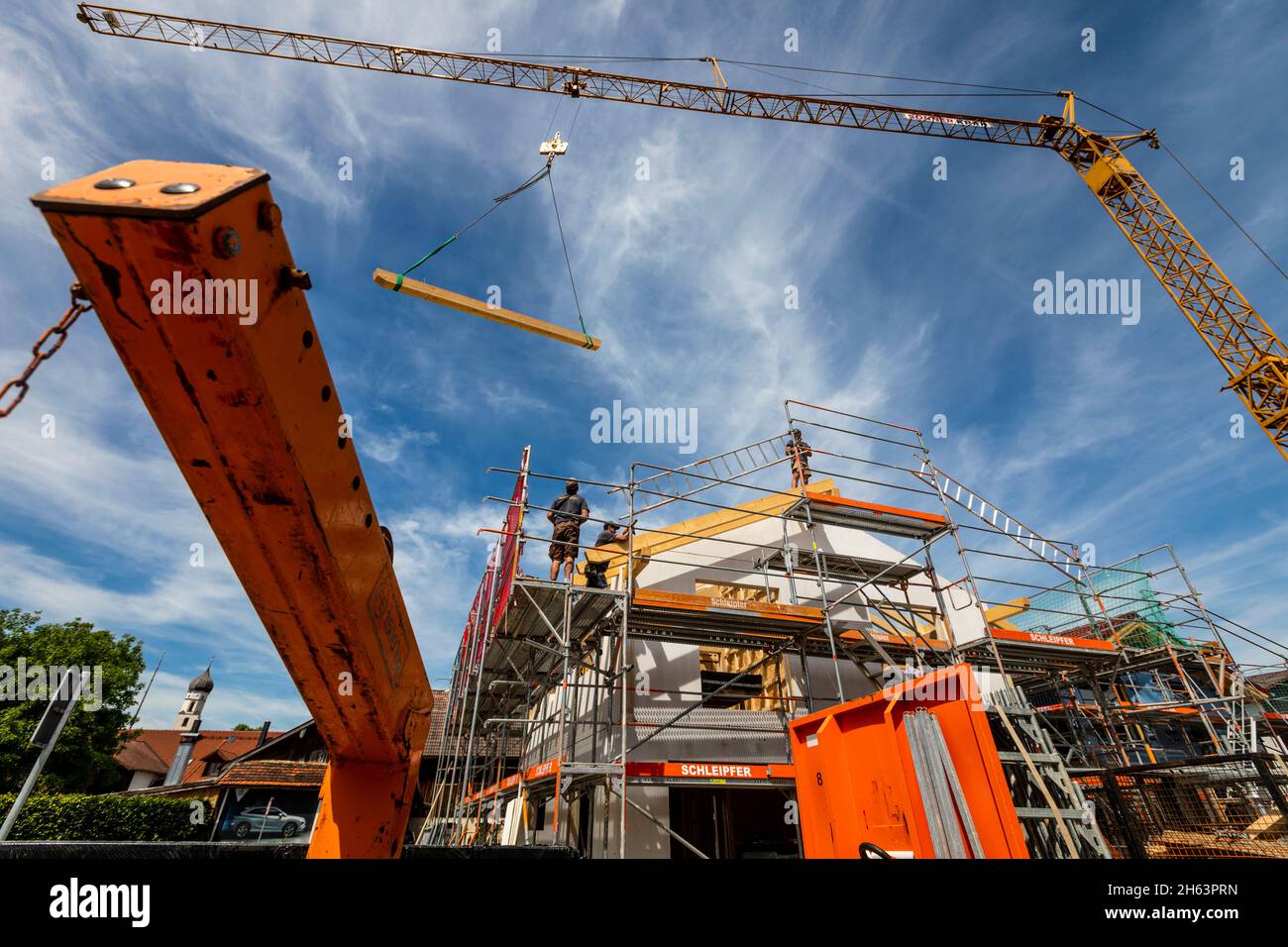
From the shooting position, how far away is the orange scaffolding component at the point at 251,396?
144 centimetres

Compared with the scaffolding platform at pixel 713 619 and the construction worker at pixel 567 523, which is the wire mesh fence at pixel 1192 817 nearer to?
the scaffolding platform at pixel 713 619

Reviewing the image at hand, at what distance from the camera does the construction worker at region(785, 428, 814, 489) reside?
36.3ft

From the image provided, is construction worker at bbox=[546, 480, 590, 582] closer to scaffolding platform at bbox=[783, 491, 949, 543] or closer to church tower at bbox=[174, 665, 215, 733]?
scaffolding platform at bbox=[783, 491, 949, 543]

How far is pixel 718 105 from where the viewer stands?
2369 centimetres

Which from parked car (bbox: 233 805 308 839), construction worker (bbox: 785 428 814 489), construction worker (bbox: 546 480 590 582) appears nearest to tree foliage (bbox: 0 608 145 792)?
parked car (bbox: 233 805 308 839)

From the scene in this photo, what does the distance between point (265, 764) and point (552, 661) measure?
2343 cm

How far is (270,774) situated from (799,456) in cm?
2712

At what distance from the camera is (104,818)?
21406 mm

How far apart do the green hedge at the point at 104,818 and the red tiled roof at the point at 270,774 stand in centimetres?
188

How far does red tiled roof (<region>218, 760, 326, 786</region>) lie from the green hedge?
1883 millimetres

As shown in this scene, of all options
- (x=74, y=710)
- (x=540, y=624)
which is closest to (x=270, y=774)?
(x=74, y=710)
